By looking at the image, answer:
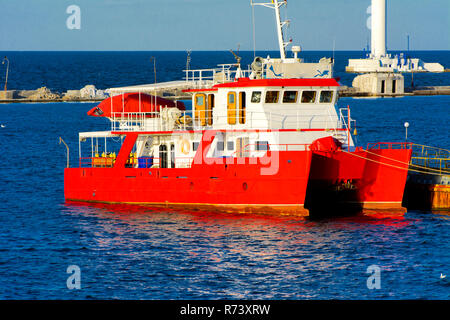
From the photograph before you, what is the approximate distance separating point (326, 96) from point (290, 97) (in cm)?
181

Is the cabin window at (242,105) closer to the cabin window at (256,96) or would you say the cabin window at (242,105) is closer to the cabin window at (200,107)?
the cabin window at (256,96)

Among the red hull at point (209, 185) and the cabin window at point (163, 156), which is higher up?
the cabin window at point (163, 156)

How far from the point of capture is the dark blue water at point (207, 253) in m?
25.3

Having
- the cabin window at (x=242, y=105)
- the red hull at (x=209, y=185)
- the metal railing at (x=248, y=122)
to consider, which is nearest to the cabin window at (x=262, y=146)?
the metal railing at (x=248, y=122)

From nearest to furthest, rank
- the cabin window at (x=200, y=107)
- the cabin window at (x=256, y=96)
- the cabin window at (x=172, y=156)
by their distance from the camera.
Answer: the cabin window at (x=256, y=96) < the cabin window at (x=200, y=107) < the cabin window at (x=172, y=156)

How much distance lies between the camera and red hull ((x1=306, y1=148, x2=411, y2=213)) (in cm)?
3369

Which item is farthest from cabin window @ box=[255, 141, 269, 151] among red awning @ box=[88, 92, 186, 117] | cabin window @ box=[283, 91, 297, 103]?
red awning @ box=[88, 92, 186, 117]

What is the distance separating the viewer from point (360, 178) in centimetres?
3447

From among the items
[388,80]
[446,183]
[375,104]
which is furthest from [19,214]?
[388,80]

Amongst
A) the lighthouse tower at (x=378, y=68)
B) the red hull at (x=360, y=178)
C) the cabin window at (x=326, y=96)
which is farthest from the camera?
the lighthouse tower at (x=378, y=68)
